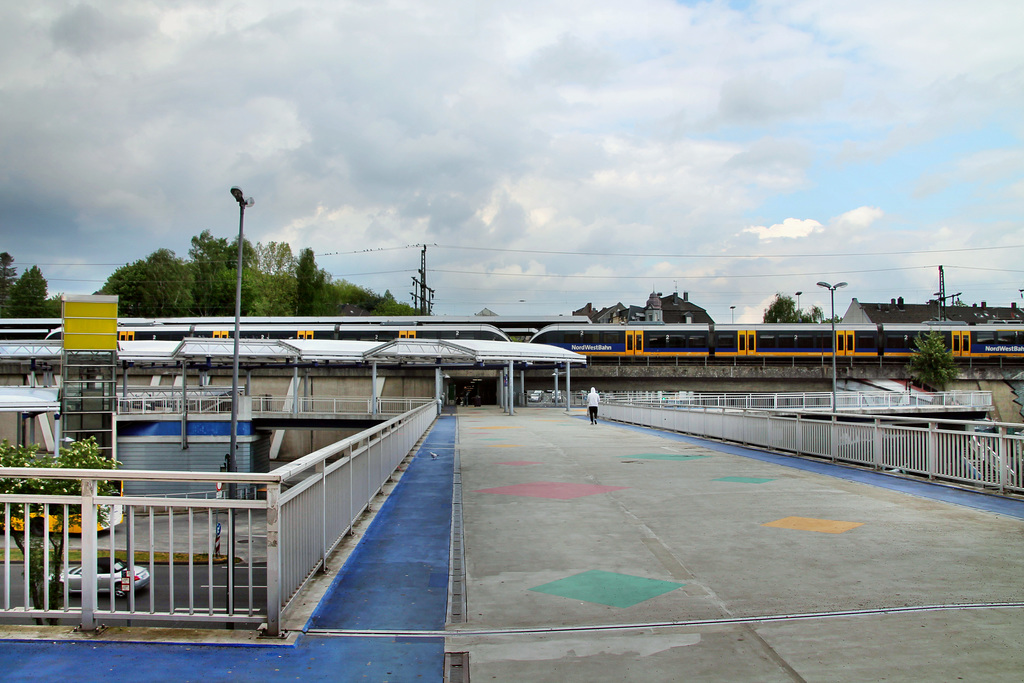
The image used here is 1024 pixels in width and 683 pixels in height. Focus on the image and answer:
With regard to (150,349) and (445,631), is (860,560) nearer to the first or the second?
(445,631)

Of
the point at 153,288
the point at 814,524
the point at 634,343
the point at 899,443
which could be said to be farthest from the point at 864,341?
the point at 153,288

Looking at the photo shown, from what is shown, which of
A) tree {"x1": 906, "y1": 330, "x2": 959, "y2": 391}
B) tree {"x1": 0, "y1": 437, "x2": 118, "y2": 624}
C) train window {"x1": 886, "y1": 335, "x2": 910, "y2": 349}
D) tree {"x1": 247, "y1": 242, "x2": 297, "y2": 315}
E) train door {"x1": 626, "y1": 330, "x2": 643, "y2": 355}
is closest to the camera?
tree {"x1": 0, "y1": 437, "x2": 118, "y2": 624}

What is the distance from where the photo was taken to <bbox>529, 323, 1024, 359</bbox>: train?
182 ft

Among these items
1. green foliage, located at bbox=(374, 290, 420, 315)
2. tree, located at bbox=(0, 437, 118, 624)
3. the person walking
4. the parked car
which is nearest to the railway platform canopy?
the person walking

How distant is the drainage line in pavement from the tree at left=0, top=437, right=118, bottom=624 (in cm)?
222

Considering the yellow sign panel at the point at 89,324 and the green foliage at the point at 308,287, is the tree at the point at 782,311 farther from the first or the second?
the yellow sign panel at the point at 89,324

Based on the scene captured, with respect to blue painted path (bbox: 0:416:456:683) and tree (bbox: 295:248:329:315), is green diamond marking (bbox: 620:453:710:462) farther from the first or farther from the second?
tree (bbox: 295:248:329:315)

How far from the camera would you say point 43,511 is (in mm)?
5789

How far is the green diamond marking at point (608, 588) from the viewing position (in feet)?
18.8

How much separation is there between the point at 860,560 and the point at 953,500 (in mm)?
4886

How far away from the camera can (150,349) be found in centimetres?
3728

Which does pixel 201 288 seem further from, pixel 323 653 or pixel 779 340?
pixel 323 653

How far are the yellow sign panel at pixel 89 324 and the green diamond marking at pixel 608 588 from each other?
18.3 meters

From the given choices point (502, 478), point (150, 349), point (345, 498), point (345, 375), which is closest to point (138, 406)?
point (150, 349)
